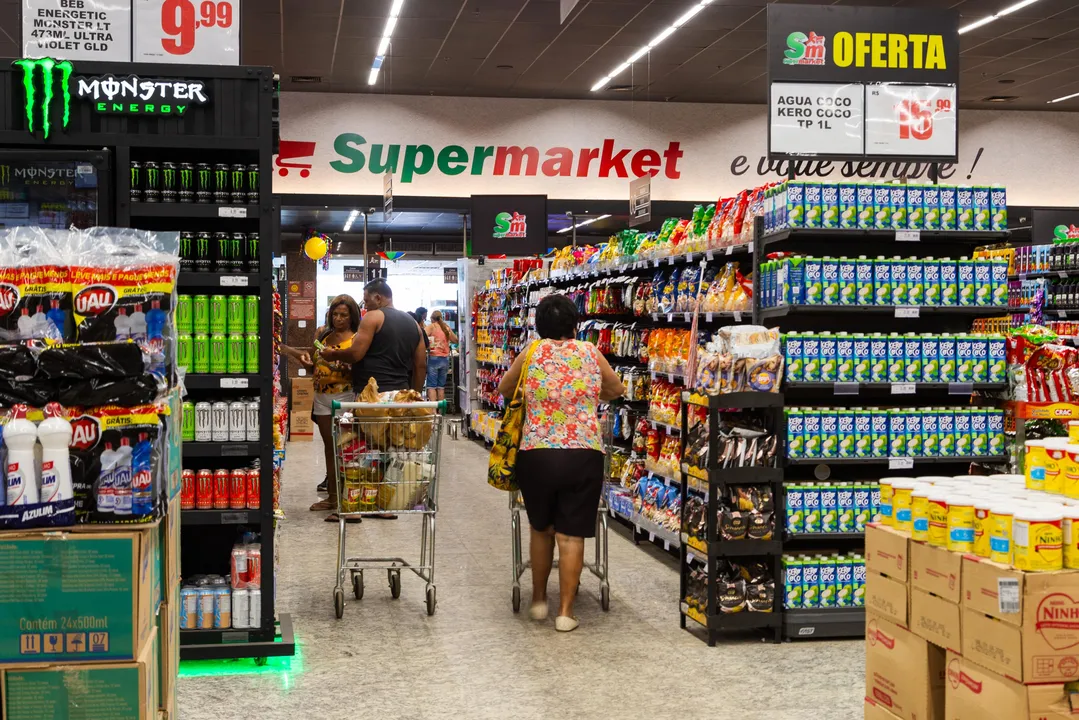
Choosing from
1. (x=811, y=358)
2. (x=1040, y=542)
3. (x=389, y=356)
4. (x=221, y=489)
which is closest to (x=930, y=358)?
(x=811, y=358)

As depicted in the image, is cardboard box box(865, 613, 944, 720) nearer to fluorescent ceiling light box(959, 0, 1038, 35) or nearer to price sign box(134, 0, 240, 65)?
price sign box(134, 0, 240, 65)

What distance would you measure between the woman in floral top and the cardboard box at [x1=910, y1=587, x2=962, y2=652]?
2100 millimetres

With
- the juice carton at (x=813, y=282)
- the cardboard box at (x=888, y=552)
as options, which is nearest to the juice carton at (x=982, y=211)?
the juice carton at (x=813, y=282)

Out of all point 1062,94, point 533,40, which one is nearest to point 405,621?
point 533,40

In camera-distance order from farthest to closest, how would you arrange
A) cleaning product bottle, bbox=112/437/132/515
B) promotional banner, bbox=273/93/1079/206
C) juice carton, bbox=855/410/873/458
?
promotional banner, bbox=273/93/1079/206 < juice carton, bbox=855/410/873/458 < cleaning product bottle, bbox=112/437/132/515

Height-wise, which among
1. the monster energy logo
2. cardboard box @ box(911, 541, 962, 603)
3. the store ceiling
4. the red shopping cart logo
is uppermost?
the store ceiling

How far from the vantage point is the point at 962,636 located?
318 cm

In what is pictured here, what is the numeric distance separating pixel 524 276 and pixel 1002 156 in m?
8.95

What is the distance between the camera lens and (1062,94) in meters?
16.1

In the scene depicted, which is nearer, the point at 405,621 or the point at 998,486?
the point at 998,486

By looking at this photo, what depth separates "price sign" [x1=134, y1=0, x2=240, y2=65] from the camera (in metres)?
5.19

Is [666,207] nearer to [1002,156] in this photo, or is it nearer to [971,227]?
[1002,156]

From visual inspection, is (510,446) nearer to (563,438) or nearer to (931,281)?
(563,438)

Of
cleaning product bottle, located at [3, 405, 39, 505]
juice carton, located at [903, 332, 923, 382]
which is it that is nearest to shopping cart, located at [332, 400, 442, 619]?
juice carton, located at [903, 332, 923, 382]
